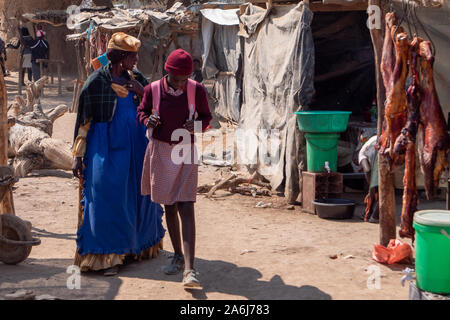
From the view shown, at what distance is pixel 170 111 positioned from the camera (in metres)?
4.61

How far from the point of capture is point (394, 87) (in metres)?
4.82

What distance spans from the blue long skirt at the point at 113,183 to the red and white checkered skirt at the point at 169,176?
1.53ft

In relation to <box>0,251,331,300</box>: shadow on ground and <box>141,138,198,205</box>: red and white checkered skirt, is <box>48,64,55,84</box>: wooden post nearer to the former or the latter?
<box>0,251,331,300</box>: shadow on ground

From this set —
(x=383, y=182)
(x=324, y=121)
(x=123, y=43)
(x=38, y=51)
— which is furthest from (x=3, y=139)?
(x=38, y=51)

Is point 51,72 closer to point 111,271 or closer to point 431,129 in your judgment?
point 111,271

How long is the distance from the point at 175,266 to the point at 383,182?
1.95 metres

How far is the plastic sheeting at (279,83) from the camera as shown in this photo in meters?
7.78

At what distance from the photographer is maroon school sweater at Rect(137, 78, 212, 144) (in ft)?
15.1

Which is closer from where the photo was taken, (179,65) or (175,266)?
(179,65)

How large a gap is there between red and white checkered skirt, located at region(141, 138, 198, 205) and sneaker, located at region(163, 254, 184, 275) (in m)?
0.58

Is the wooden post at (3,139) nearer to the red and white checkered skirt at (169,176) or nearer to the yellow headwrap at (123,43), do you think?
the yellow headwrap at (123,43)

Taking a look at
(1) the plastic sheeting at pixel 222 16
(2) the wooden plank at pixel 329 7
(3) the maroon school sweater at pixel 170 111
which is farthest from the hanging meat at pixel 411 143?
(1) the plastic sheeting at pixel 222 16

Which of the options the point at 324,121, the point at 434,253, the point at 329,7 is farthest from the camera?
the point at 329,7
